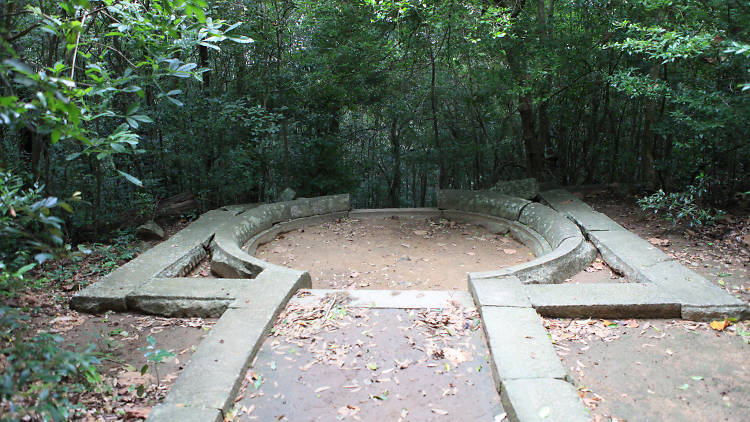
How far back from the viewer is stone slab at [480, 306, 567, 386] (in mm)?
2518

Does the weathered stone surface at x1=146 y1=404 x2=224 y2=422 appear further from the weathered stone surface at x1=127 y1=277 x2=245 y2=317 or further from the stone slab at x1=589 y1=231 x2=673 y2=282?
the stone slab at x1=589 y1=231 x2=673 y2=282

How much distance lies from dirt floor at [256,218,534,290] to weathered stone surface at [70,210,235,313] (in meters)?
0.77

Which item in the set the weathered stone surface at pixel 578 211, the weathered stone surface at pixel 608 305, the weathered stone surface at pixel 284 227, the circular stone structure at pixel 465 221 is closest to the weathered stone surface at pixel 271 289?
the circular stone structure at pixel 465 221

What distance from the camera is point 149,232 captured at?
17.7 feet

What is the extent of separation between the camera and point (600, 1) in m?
6.24

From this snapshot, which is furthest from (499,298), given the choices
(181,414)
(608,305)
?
(181,414)

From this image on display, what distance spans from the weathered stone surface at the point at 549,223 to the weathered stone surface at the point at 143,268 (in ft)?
12.4

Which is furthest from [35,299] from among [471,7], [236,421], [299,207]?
[471,7]

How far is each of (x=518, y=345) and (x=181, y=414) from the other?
1870mm

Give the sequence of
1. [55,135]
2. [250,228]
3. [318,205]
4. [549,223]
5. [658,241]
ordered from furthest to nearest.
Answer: [318,205] < [250,228] < [549,223] < [658,241] < [55,135]

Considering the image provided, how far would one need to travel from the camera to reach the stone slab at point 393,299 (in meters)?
3.43

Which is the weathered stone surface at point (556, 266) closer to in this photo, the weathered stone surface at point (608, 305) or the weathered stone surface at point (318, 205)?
the weathered stone surface at point (608, 305)

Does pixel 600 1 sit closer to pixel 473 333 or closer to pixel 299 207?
pixel 299 207

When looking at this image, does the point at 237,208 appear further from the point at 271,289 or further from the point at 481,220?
the point at 481,220
